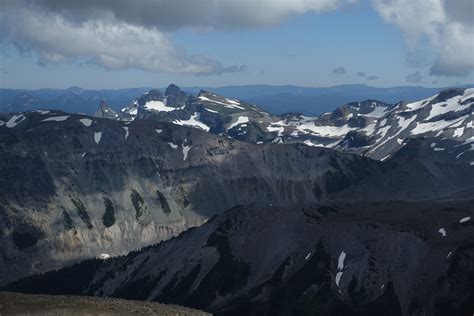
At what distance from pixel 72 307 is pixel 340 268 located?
8226 centimetres

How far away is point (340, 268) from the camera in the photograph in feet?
546

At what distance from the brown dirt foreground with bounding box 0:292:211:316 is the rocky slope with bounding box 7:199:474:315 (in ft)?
162

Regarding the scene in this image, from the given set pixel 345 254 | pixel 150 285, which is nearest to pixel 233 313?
pixel 345 254

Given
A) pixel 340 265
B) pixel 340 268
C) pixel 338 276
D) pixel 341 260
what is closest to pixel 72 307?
pixel 338 276

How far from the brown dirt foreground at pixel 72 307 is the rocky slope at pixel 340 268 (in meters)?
49.4

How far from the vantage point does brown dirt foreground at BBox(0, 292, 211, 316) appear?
4099 inches

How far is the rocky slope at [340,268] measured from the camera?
149m

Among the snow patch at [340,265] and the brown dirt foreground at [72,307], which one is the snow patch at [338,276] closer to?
the snow patch at [340,265]

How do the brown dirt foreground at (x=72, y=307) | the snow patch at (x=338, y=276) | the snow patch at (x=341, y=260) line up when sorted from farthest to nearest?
the snow patch at (x=341, y=260) → the snow patch at (x=338, y=276) → the brown dirt foreground at (x=72, y=307)

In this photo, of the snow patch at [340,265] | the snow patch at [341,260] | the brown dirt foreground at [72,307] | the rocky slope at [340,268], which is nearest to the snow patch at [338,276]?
the snow patch at [340,265]

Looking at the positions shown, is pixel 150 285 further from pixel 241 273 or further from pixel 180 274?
pixel 241 273

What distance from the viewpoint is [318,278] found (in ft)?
539

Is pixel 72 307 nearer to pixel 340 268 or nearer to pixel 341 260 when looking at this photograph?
pixel 340 268

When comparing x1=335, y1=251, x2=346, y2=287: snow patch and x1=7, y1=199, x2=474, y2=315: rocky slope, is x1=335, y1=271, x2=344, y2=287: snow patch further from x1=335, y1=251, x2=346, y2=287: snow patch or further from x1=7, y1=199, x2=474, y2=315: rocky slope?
x1=7, y1=199, x2=474, y2=315: rocky slope
